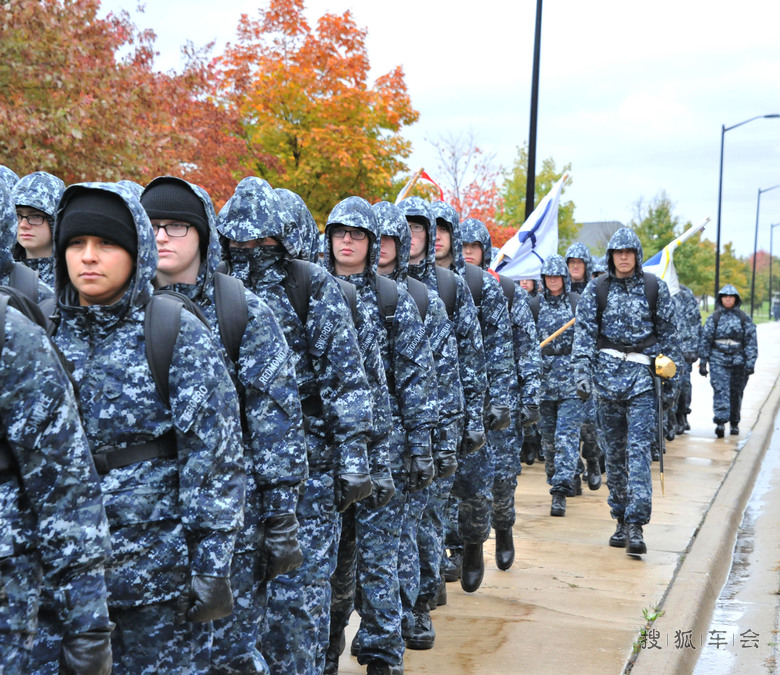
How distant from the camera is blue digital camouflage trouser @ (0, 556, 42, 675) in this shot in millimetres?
2752

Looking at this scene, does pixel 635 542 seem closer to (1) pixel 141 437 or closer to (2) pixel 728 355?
(1) pixel 141 437

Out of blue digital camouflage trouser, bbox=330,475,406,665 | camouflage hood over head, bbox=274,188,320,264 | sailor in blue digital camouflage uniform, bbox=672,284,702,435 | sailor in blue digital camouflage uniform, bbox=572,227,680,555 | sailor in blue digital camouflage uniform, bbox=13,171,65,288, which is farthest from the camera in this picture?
sailor in blue digital camouflage uniform, bbox=672,284,702,435

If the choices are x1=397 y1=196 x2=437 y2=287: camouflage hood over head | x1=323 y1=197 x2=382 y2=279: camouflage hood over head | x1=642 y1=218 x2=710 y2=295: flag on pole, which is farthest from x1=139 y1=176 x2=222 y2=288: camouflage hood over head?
x1=642 y1=218 x2=710 y2=295: flag on pole

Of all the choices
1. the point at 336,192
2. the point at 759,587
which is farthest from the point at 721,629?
the point at 336,192

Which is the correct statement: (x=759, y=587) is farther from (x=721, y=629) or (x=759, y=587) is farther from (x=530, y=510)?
(x=530, y=510)

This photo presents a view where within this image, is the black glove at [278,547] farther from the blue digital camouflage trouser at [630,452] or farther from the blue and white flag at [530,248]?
the blue and white flag at [530,248]

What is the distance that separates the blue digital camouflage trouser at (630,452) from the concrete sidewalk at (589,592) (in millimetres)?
363

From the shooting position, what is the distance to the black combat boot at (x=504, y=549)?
26.7 ft

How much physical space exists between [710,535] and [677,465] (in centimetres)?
454

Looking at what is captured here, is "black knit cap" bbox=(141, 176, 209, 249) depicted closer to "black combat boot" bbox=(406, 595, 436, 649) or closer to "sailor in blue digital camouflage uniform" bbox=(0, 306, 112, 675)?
"sailor in blue digital camouflage uniform" bbox=(0, 306, 112, 675)

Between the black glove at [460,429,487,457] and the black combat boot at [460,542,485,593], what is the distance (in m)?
0.76

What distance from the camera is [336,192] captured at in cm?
2322

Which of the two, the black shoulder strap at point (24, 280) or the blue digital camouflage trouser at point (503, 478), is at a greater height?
the black shoulder strap at point (24, 280)

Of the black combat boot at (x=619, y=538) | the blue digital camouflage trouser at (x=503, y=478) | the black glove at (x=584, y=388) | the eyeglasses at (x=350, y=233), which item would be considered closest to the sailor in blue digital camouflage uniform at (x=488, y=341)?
the blue digital camouflage trouser at (x=503, y=478)
